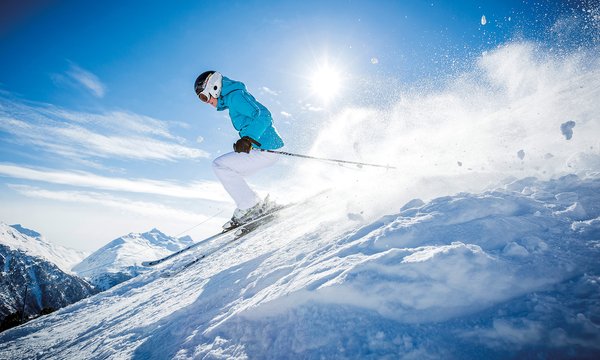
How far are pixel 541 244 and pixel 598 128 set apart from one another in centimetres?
369

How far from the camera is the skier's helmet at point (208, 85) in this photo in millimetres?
6961

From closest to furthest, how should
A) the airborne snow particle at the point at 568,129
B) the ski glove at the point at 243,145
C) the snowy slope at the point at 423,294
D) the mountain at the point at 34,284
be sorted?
the snowy slope at the point at 423,294, the airborne snow particle at the point at 568,129, the ski glove at the point at 243,145, the mountain at the point at 34,284

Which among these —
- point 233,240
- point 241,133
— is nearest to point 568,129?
point 241,133

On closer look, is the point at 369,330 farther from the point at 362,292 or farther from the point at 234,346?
the point at 234,346

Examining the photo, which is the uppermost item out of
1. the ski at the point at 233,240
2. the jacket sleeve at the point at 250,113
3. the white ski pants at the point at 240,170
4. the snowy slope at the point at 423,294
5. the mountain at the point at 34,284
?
the mountain at the point at 34,284

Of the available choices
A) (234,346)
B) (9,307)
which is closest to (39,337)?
(234,346)

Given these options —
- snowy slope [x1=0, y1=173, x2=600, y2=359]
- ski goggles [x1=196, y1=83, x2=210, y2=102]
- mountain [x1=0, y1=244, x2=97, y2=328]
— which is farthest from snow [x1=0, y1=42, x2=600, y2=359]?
mountain [x1=0, y1=244, x2=97, y2=328]

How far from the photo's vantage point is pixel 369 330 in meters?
2.29

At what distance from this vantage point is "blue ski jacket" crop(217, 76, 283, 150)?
22.9ft

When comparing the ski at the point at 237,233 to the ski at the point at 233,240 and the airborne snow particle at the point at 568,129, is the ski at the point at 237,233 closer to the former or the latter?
the ski at the point at 233,240

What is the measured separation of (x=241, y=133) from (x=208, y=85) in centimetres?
135

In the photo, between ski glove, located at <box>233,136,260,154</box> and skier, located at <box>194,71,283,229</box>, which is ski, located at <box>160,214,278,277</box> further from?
ski glove, located at <box>233,136,260,154</box>

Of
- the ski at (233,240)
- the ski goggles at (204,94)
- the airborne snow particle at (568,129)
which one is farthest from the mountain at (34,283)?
the airborne snow particle at (568,129)

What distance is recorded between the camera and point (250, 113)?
6.99m
